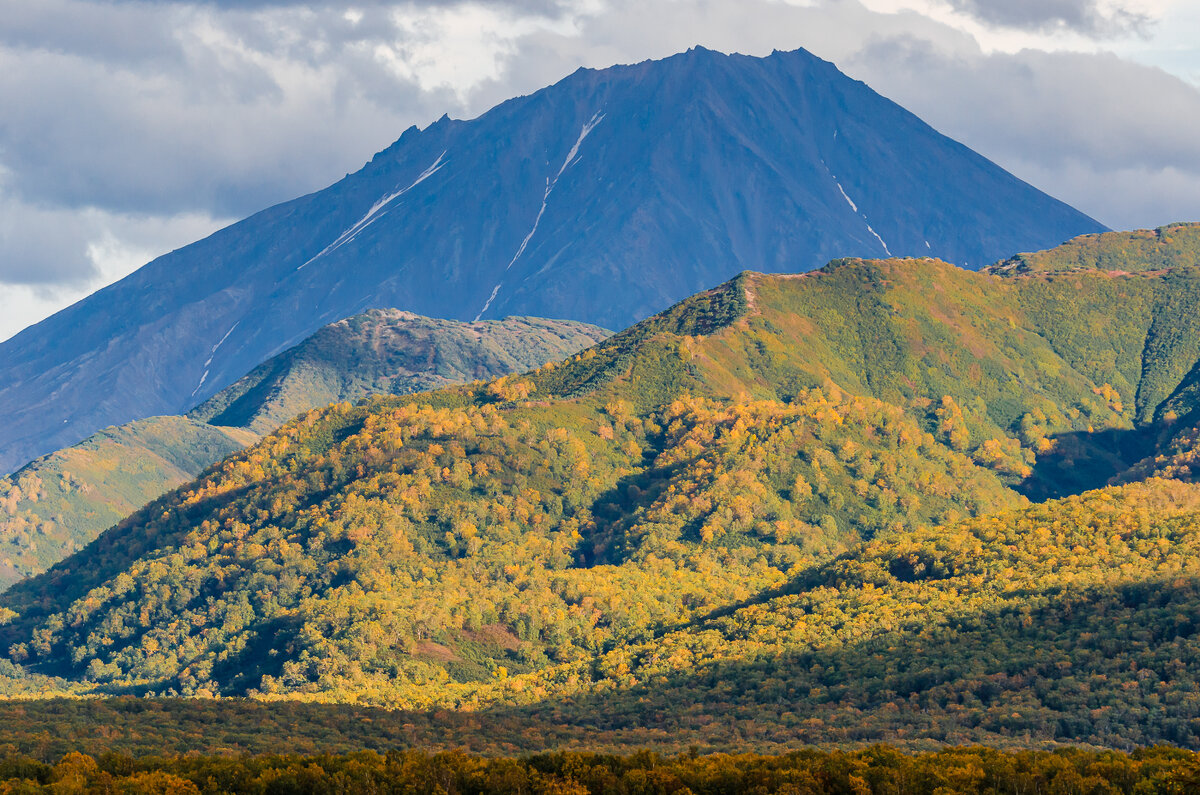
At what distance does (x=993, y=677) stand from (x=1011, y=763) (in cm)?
5076

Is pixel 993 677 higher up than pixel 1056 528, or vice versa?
pixel 1056 528

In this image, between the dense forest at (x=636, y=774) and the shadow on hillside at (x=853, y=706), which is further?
the shadow on hillside at (x=853, y=706)

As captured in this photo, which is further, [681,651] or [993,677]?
[681,651]

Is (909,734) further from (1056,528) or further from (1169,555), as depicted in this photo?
(1056,528)

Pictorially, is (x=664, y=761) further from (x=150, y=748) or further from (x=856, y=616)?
(x=856, y=616)

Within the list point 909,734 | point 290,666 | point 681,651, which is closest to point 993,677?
point 909,734

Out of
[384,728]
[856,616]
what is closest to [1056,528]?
[856,616]

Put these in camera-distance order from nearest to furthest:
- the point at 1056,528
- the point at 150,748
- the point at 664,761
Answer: the point at 664,761 < the point at 150,748 < the point at 1056,528

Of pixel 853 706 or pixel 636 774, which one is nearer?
pixel 636 774

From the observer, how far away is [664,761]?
111062mm

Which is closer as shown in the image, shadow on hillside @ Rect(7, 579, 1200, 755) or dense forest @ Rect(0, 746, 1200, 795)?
dense forest @ Rect(0, 746, 1200, 795)

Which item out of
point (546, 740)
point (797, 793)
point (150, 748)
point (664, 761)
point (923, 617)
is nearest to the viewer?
point (797, 793)

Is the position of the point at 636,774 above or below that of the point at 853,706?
below

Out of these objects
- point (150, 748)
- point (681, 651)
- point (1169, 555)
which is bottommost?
point (150, 748)
